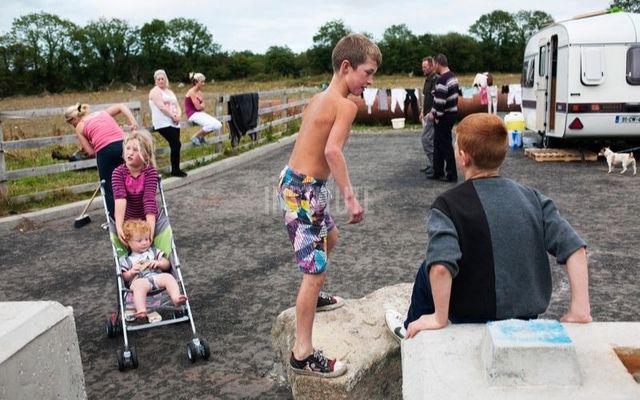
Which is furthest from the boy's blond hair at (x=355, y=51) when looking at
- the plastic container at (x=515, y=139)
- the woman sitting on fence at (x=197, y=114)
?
the plastic container at (x=515, y=139)

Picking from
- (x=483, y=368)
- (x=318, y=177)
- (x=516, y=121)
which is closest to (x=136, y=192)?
(x=318, y=177)

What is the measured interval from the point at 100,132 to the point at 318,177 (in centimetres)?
478

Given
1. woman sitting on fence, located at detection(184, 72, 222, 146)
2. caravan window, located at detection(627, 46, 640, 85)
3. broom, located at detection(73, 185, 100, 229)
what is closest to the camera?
broom, located at detection(73, 185, 100, 229)

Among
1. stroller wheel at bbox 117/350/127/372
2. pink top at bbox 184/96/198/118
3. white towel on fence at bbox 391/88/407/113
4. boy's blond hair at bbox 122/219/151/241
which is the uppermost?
pink top at bbox 184/96/198/118

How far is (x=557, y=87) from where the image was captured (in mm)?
12086

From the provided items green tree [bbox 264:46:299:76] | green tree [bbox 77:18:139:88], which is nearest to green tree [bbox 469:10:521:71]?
green tree [bbox 264:46:299:76]

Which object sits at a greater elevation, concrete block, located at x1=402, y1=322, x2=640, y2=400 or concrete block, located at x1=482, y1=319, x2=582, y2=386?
concrete block, located at x1=482, y1=319, x2=582, y2=386

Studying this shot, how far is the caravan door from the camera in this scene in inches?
516

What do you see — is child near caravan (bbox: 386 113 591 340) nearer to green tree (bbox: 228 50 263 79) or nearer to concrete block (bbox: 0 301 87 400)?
concrete block (bbox: 0 301 87 400)

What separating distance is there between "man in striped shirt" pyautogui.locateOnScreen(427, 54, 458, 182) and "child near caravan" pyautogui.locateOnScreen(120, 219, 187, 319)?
20.6ft

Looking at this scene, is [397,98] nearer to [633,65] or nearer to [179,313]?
[633,65]

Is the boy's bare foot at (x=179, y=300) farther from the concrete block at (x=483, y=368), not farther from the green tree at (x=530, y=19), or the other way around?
the green tree at (x=530, y=19)

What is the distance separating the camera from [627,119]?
1153cm

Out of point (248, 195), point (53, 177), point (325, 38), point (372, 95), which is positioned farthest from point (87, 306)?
point (325, 38)
